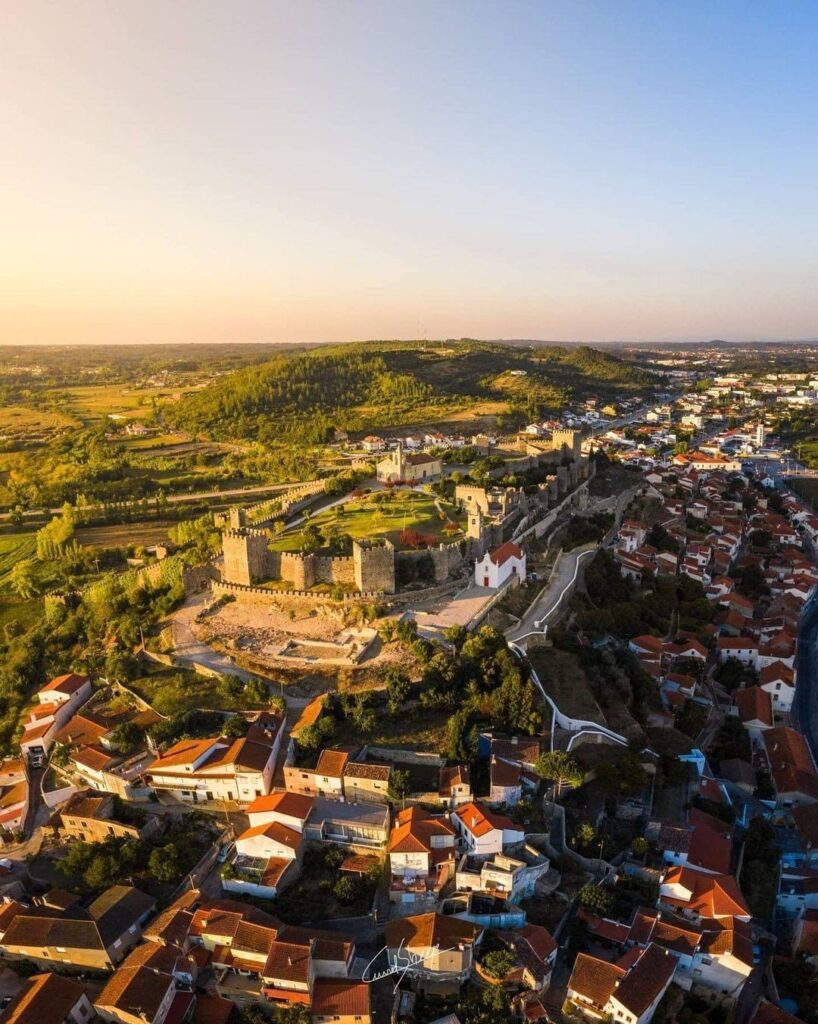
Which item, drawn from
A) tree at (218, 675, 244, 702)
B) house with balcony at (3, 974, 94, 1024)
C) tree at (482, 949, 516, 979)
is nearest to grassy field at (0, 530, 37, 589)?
tree at (218, 675, 244, 702)

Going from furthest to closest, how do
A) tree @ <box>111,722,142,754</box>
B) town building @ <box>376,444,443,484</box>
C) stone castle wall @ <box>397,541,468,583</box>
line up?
town building @ <box>376,444,443,484</box> < stone castle wall @ <box>397,541,468,583</box> < tree @ <box>111,722,142,754</box>

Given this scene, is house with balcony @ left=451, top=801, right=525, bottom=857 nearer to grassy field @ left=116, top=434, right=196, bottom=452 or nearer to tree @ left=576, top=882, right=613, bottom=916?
tree @ left=576, top=882, right=613, bottom=916

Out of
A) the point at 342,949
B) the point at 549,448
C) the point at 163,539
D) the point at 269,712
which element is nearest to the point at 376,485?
the point at 549,448

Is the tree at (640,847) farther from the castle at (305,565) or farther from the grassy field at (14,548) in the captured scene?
the grassy field at (14,548)

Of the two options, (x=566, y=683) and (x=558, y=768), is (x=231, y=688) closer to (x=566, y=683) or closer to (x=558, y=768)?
(x=558, y=768)

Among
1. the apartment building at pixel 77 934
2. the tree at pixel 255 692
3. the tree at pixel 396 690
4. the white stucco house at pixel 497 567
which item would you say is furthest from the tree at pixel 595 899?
the white stucco house at pixel 497 567

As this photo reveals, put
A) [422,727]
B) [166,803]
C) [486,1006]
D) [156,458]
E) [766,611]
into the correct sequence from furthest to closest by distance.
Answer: [156,458] → [766,611] → [422,727] → [166,803] → [486,1006]

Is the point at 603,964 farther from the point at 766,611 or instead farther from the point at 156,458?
the point at 156,458
